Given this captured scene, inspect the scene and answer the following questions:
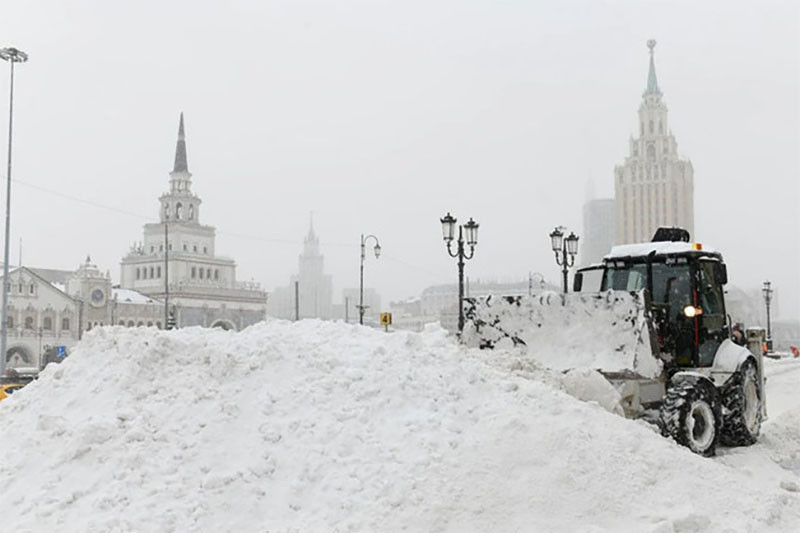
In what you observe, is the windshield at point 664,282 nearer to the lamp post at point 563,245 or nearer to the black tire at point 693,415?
the black tire at point 693,415

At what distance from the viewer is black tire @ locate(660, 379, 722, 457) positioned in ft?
32.5

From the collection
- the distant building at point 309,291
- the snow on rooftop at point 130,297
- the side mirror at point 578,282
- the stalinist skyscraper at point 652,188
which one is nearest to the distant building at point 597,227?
the stalinist skyscraper at point 652,188

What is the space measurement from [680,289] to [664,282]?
260 millimetres

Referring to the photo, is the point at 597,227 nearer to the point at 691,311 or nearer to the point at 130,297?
the point at 130,297

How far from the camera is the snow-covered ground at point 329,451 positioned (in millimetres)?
6938

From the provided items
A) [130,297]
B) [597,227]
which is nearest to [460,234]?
[130,297]

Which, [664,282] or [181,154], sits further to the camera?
[181,154]

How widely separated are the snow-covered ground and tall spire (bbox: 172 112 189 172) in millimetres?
119797

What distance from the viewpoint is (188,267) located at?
118m

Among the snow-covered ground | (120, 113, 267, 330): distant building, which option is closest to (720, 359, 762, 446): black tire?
the snow-covered ground

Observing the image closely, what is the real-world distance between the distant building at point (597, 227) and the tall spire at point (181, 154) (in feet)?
238

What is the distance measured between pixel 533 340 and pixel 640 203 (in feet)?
403

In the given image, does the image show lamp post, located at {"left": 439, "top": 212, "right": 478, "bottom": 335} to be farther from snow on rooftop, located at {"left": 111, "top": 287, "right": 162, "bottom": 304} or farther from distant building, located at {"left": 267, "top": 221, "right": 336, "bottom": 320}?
distant building, located at {"left": 267, "top": 221, "right": 336, "bottom": 320}

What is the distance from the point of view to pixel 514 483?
7.46 metres
